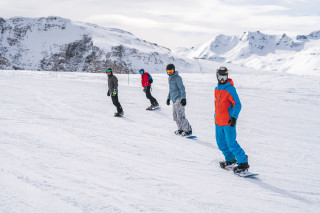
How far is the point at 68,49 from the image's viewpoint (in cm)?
9794

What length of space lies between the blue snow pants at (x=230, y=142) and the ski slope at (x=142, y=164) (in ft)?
1.31

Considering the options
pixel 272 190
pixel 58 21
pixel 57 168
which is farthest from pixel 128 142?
pixel 58 21

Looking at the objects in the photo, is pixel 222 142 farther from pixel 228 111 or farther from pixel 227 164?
pixel 228 111

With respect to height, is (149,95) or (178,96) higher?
(178,96)

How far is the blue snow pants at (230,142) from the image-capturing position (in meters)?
4.41

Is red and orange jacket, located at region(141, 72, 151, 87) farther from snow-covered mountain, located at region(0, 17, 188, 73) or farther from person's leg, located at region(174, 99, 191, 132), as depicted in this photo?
snow-covered mountain, located at region(0, 17, 188, 73)

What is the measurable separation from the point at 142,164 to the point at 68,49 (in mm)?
101786

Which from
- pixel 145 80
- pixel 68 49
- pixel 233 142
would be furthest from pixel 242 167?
pixel 68 49

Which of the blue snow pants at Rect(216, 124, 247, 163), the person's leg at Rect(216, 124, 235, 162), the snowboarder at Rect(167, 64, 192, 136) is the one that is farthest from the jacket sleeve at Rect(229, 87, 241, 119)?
the snowboarder at Rect(167, 64, 192, 136)

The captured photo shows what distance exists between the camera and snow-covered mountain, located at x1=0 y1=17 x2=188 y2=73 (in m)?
86.4

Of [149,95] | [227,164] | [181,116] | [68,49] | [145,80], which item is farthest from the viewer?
[68,49]

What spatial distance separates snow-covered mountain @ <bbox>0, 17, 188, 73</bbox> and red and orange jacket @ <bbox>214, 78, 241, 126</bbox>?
255ft

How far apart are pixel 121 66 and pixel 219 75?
80093mm

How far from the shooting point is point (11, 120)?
7.56 meters
